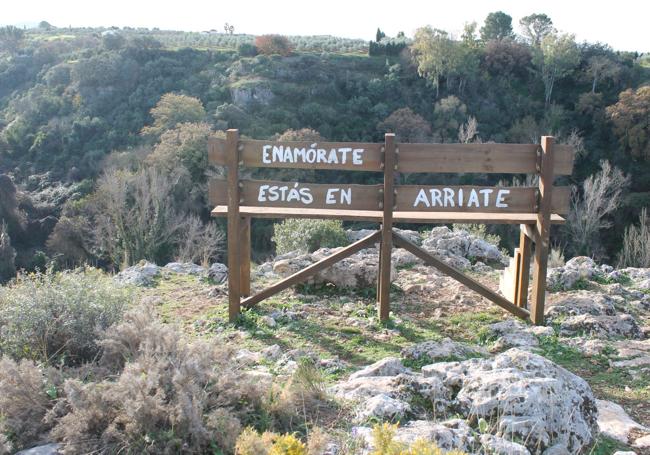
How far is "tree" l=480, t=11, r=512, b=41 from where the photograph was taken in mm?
53625

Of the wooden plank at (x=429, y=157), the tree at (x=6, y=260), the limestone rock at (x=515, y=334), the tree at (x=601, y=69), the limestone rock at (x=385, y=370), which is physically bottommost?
the tree at (x=6, y=260)

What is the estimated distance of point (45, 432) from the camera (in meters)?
3.35

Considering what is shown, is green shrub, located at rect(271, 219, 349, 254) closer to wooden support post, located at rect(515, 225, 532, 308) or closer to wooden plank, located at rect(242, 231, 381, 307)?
wooden plank, located at rect(242, 231, 381, 307)

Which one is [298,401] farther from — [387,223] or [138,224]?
[138,224]

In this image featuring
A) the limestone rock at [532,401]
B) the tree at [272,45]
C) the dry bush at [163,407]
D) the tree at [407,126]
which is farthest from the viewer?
the tree at [272,45]

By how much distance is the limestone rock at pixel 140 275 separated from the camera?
767 centimetres

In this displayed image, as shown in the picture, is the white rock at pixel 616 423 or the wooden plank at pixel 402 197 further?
the wooden plank at pixel 402 197

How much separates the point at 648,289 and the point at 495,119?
121 ft

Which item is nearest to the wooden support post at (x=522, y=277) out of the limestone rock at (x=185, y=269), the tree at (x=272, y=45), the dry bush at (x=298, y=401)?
the dry bush at (x=298, y=401)

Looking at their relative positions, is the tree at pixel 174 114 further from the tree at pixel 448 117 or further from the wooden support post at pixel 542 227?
the wooden support post at pixel 542 227

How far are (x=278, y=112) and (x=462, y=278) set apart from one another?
3405 centimetres

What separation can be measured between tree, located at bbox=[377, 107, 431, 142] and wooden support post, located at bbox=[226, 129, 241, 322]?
32072 millimetres

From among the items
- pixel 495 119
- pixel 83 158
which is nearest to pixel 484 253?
pixel 83 158

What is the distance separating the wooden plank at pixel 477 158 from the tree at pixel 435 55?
39.8m
